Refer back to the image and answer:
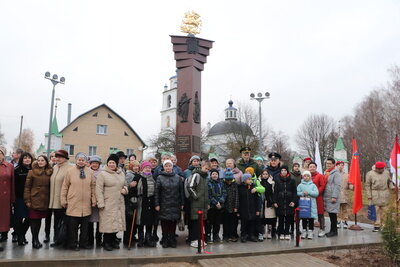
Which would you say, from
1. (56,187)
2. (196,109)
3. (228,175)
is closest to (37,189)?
(56,187)

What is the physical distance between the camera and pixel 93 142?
4166cm

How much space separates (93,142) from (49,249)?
37.1m

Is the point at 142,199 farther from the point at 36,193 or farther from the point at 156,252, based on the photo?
the point at 36,193

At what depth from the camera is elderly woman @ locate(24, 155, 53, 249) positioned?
6160mm

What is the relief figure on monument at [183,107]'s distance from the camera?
1259cm

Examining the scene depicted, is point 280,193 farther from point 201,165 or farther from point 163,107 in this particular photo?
point 163,107

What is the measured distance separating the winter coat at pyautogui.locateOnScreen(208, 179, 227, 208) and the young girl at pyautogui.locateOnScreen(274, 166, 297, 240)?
1.32 meters

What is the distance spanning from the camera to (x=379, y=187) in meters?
8.95

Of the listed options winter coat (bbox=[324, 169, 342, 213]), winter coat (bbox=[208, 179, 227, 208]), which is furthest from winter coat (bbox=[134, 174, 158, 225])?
winter coat (bbox=[324, 169, 342, 213])

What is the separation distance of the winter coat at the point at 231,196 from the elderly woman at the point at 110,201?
222 centimetres

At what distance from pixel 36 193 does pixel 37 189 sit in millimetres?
75

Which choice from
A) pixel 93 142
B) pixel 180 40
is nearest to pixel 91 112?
pixel 93 142

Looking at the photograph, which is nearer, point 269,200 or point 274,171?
point 269,200

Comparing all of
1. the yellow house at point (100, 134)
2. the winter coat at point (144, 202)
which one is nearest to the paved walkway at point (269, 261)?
the winter coat at point (144, 202)
